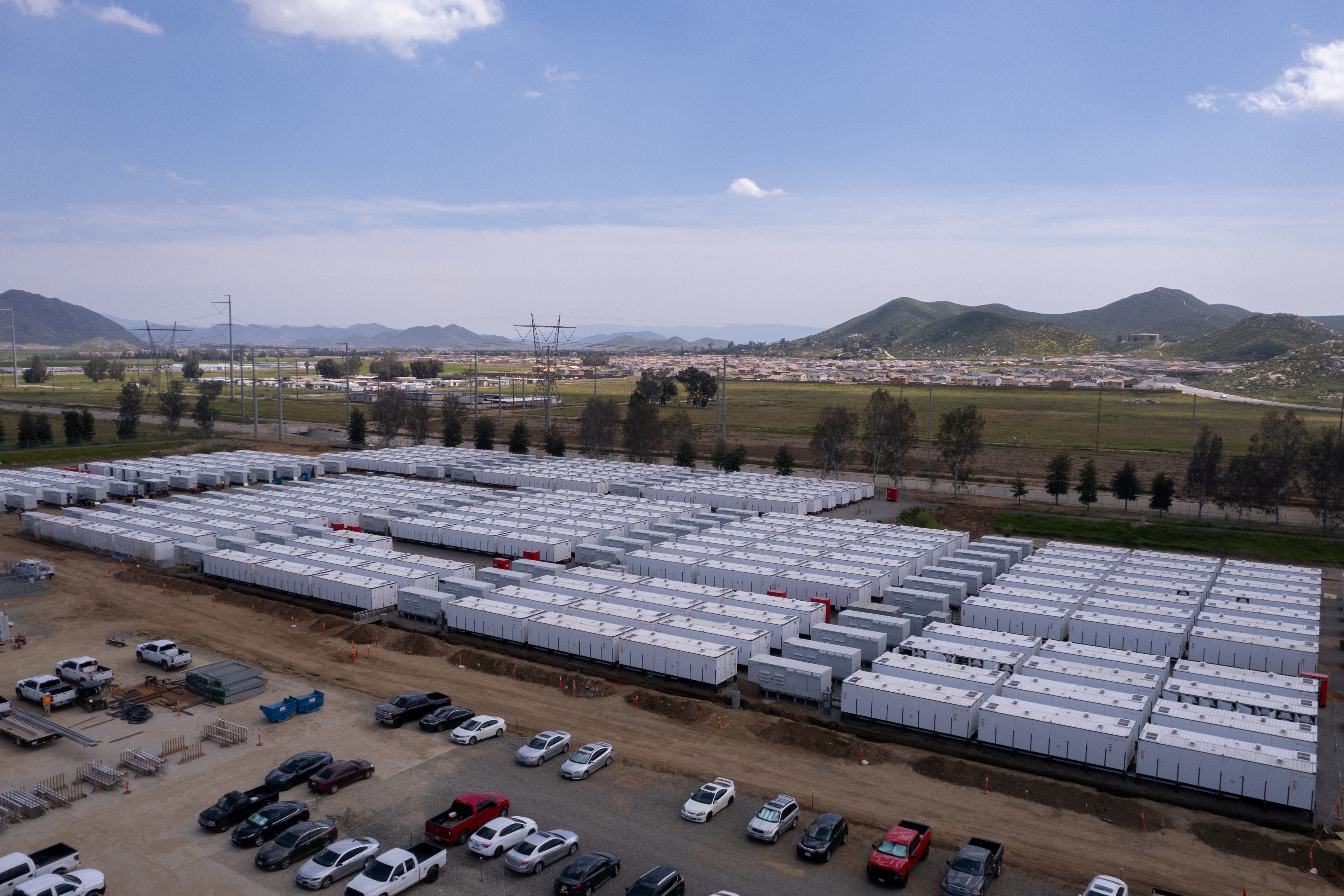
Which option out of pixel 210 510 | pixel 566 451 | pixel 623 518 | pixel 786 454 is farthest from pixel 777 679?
pixel 566 451

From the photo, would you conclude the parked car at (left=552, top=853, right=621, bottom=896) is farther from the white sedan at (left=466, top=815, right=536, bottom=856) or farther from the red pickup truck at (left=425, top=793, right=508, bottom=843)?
the red pickup truck at (left=425, top=793, right=508, bottom=843)

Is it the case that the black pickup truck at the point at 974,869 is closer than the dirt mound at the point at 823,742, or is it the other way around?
the black pickup truck at the point at 974,869

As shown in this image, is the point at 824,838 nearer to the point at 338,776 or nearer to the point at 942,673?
the point at 942,673

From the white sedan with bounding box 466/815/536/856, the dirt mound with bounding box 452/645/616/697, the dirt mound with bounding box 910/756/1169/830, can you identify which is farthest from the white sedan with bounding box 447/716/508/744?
the dirt mound with bounding box 910/756/1169/830

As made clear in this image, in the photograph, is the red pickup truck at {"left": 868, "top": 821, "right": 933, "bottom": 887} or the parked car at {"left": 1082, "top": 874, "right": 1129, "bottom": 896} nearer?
the parked car at {"left": 1082, "top": 874, "right": 1129, "bottom": 896}

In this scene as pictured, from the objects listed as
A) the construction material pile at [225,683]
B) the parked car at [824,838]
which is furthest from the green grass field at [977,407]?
the construction material pile at [225,683]

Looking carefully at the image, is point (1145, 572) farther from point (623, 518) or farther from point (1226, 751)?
point (623, 518)

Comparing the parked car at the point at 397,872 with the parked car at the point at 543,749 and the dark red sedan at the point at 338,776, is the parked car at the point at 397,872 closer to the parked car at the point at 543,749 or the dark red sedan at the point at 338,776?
the dark red sedan at the point at 338,776
